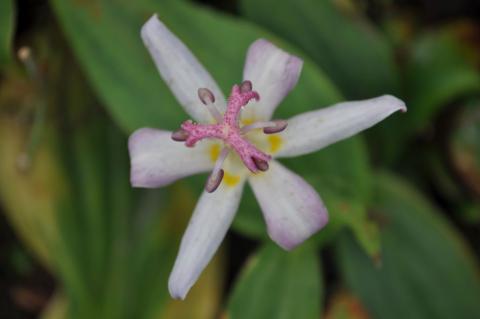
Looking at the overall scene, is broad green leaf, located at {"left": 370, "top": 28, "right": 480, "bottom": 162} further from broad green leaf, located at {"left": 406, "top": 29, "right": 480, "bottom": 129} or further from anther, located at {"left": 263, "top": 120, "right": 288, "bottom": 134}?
anther, located at {"left": 263, "top": 120, "right": 288, "bottom": 134}

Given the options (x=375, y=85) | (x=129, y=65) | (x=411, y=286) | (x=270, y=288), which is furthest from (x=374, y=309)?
(x=129, y=65)

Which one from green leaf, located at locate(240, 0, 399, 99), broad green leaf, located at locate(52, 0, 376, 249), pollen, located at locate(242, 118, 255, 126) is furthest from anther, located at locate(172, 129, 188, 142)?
green leaf, located at locate(240, 0, 399, 99)

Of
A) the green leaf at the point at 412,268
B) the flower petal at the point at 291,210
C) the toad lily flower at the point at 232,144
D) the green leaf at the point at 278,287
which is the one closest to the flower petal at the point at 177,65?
the toad lily flower at the point at 232,144

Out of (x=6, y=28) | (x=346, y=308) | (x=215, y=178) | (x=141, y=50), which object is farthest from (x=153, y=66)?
(x=346, y=308)

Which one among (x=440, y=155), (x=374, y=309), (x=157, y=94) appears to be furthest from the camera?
(x=440, y=155)

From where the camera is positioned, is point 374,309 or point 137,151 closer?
point 137,151

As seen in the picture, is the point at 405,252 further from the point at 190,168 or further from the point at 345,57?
the point at 190,168

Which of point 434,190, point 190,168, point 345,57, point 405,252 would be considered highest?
point 190,168
